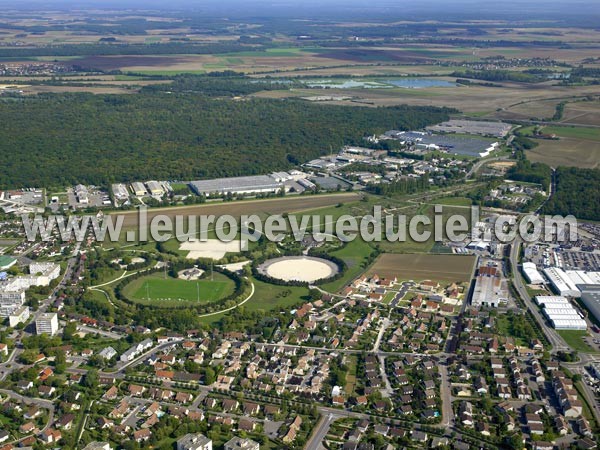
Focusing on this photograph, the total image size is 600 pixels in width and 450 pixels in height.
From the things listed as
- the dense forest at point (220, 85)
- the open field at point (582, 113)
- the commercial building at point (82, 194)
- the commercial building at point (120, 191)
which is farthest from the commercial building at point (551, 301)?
the dense forest at point (220, 85)

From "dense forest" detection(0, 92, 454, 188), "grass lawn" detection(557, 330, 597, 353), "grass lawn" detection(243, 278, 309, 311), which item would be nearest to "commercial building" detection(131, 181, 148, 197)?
"dense forest" detection(0, 92, 454, 188)

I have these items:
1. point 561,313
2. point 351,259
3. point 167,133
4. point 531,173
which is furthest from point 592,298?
point 167,133

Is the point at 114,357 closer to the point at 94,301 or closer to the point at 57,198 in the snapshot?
the point at 94,301

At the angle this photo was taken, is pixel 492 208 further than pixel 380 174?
No

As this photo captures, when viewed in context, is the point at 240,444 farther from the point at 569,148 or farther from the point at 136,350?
the point at 569,148

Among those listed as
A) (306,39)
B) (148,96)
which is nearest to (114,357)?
(148,96)
